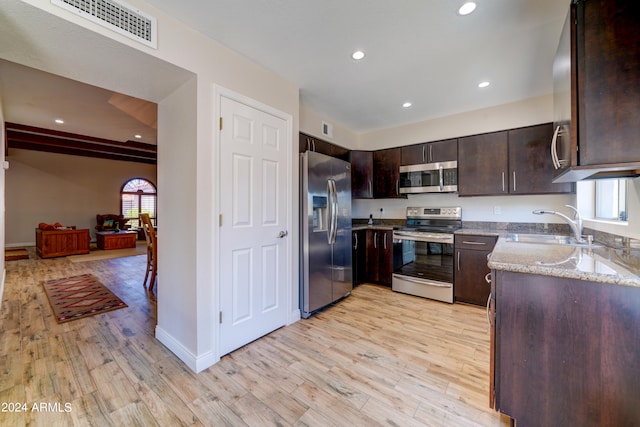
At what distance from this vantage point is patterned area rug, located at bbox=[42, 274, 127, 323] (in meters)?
2.93

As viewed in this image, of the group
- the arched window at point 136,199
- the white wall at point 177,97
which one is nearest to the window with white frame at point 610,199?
the white wall at point 177,97

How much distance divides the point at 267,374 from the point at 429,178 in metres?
3.17

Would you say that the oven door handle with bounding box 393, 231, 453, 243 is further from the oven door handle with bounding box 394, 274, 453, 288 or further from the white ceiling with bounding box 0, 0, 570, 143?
the white ceiling with bounding box 0, 0, 570, 143

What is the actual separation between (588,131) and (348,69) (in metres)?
1.90

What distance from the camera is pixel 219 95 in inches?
80.7

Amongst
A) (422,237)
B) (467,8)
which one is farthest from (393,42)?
(422,237)

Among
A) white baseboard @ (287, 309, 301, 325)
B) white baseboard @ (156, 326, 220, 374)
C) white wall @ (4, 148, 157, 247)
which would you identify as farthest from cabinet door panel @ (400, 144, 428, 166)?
white wall @ (4, 148, 157, 247)

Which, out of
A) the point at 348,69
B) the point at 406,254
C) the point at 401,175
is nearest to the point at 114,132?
the point at 348,69

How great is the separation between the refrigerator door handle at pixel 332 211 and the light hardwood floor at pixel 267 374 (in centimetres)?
90

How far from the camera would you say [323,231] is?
9.77 ft

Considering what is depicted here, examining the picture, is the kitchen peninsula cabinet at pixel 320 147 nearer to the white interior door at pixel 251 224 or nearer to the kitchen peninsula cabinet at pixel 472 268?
the white interior door at pixel 251 224

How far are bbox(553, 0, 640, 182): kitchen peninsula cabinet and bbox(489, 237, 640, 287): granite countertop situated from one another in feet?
1.53

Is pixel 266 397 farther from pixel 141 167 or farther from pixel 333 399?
pixel 141 167

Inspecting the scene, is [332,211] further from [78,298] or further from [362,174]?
[78,298]
